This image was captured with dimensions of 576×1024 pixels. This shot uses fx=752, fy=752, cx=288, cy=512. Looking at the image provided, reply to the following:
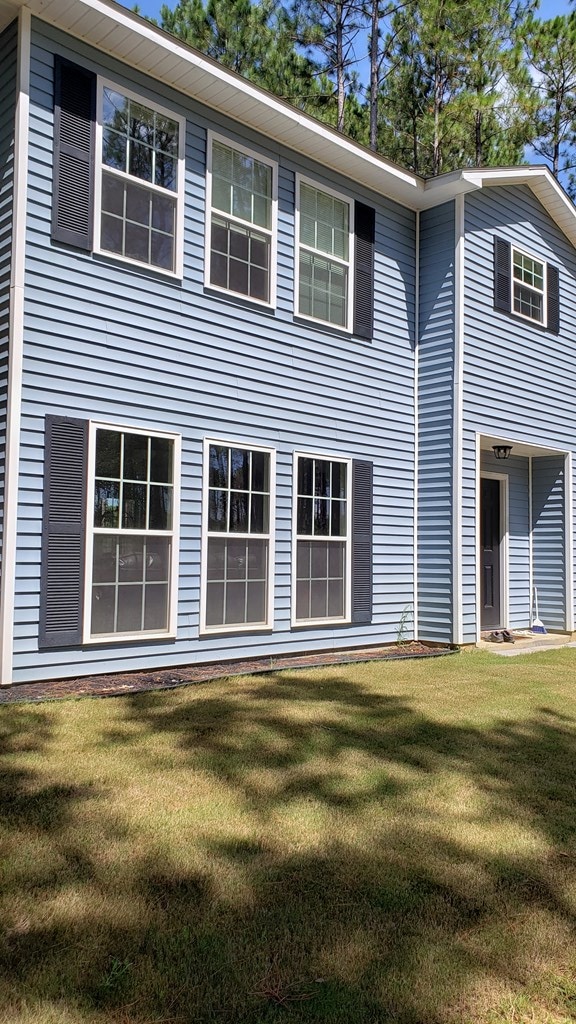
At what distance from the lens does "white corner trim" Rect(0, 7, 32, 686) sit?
5367 millimetres

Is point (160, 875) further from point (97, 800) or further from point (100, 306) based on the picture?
point (100, 306)

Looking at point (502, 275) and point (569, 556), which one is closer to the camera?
point (502, 275)

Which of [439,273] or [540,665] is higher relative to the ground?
[439,273]

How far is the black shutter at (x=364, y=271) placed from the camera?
8.33 m

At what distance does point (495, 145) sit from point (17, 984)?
19.3 m

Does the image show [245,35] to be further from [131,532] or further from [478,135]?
[131,532]

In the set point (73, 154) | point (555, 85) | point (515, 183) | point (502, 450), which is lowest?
point (502, 450)

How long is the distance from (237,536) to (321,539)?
3.82 ft

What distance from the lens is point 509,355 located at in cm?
958

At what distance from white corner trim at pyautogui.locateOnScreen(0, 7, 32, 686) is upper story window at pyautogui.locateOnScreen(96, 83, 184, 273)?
2.11 ft

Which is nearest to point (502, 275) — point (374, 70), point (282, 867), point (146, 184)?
point (146, 184)

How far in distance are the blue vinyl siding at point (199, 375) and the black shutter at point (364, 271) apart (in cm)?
15

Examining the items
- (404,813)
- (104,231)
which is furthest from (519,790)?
(104,231)

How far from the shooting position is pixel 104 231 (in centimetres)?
614
